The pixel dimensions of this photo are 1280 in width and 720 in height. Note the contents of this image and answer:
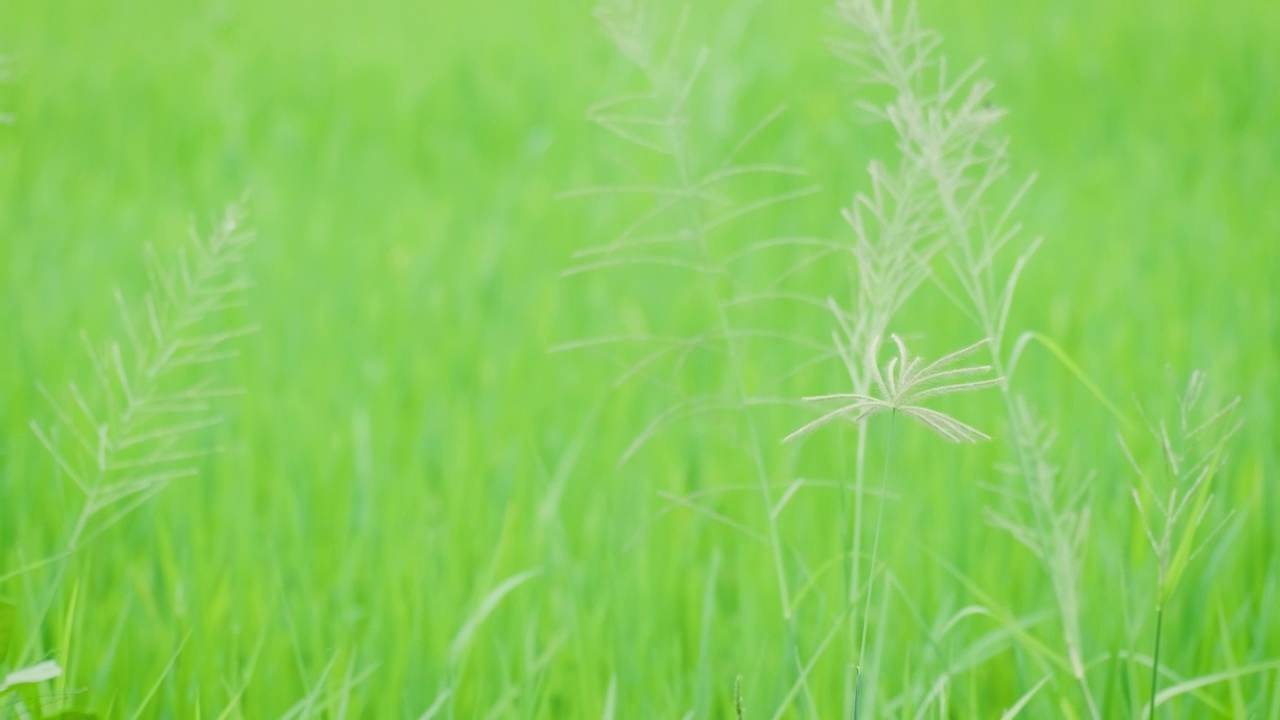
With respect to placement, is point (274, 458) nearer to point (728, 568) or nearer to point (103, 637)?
point (103, 637)

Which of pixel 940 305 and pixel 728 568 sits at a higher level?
pixel 940 305

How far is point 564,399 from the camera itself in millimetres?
1775

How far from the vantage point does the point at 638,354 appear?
1974mm

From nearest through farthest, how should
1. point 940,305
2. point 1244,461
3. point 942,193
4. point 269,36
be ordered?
point 942,193
point 1244,461
point 940,305
point 269,36

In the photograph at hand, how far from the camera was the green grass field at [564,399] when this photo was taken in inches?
41.0

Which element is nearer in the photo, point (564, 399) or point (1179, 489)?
point (1179, 489)

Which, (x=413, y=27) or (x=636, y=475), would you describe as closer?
(x=636, y=475)

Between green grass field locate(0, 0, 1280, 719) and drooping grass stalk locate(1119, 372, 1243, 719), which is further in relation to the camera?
green grass field locate(0, 0, 1280, 719)

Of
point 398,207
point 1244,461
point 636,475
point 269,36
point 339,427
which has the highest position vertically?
point 269,36

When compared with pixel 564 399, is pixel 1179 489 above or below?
below

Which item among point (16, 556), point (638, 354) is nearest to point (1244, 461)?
point (638, 354)

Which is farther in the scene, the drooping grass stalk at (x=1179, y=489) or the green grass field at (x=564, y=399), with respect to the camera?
the green grass field at (x=564, y=399)

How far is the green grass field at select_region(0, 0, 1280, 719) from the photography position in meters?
1.04

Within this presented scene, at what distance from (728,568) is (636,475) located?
24 centimetres
